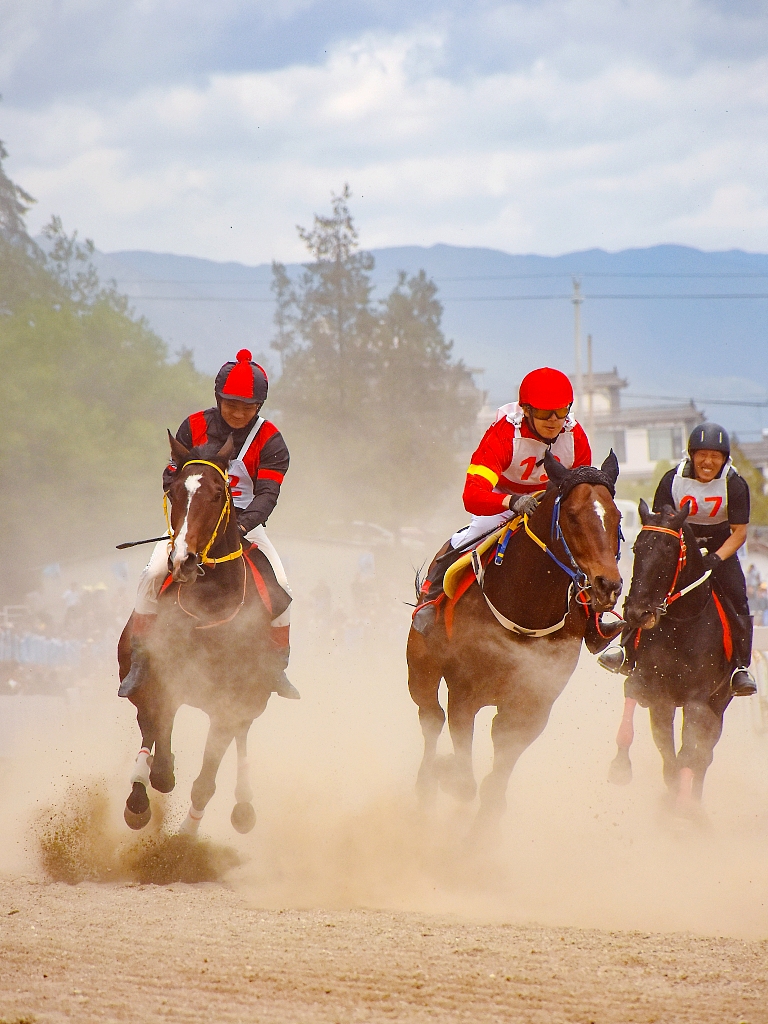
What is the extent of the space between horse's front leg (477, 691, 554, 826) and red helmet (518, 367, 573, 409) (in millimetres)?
1921

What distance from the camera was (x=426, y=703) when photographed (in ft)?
26.3

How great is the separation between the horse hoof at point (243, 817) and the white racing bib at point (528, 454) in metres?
3.00

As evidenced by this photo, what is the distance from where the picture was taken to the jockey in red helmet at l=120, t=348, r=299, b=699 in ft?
24.1

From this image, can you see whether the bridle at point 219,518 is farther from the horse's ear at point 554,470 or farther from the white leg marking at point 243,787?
the horse's ear at point 554,470

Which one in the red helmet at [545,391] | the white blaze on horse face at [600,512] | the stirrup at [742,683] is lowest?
the stirrup at [742,683]

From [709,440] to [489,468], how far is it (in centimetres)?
230

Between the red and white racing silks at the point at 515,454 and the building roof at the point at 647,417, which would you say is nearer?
the red and white racing silks at the point at 515,454

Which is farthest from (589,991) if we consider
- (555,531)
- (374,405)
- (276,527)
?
(374,405)

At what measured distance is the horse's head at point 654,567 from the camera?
25.9ft

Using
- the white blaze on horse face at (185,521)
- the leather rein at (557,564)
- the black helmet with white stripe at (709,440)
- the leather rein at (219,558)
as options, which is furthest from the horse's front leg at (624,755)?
the white blaze on horse face at (185,521)

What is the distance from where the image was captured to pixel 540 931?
5824mm

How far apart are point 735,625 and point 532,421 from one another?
8.77 ft

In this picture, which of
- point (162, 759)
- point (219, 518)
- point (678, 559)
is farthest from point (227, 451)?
point (678, 559)

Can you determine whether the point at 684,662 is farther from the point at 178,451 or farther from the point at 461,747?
the point at 178,451
